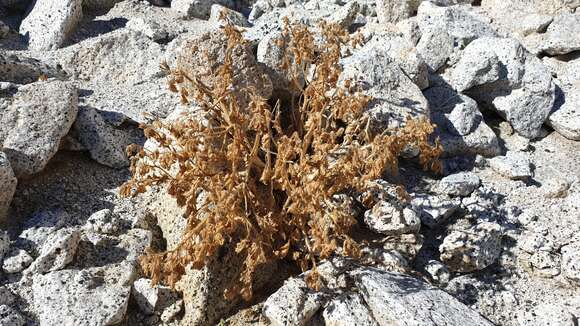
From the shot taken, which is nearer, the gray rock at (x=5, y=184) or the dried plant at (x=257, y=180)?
the dried plant at (x=257, y=180)

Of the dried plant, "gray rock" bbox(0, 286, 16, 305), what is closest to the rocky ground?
"gray rock" bbox(0, 286, 16, 305)

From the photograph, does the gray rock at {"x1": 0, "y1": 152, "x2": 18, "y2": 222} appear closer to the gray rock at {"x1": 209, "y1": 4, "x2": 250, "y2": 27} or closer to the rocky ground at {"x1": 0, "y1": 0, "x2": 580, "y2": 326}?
the rocky ground at {"x1": 0, "y1": 0, "x2": 580, "y2": 326}

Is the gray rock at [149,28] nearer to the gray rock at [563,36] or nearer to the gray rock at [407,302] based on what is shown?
the gray rock at [407,302]

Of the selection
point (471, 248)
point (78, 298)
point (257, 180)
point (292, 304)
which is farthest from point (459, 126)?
point (78, 298)

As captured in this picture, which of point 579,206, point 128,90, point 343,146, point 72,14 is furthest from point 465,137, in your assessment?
point 72,14

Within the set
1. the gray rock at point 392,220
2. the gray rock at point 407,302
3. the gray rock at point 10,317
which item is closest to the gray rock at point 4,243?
the gray rock at point 10,317

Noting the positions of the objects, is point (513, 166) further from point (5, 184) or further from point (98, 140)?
point (5, 184)

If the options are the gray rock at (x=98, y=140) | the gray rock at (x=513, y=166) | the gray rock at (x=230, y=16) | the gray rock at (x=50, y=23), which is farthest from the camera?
the gray rock at (x=230, y=16)
